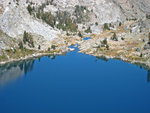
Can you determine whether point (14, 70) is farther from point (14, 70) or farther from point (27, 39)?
point (27, 39)

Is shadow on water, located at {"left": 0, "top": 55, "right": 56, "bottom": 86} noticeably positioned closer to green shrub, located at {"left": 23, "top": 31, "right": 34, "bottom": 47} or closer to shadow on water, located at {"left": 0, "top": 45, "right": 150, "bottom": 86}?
shadow on water, located at {"left": 0, "top": 45, "right": 150, "bottom": 86}

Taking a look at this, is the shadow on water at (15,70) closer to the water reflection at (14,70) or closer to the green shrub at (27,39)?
the water reflection at (14,70)

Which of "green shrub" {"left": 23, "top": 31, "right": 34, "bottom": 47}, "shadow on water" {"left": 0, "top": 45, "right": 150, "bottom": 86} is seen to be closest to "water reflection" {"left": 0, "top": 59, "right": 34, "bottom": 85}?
"shadow on water" {"left": 0, "top": 45, "right": 150, "bottom": 86}

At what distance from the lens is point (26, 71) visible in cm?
9656

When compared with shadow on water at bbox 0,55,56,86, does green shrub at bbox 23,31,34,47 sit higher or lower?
higher

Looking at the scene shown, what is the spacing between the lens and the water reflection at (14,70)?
85875 millimetres

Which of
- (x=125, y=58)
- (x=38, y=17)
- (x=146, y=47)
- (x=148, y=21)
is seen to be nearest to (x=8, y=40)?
(x=38, y=17)

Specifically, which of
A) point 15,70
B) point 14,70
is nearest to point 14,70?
point 14,70

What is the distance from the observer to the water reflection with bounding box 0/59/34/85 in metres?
85.9

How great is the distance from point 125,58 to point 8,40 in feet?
207

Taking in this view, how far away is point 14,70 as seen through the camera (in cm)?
9669

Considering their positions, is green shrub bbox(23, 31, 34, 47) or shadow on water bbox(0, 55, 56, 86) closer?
shadow on water bbox(0, 55, 56, 86)

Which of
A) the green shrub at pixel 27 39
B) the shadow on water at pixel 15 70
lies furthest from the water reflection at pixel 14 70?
the green shrub at pixel 27 39

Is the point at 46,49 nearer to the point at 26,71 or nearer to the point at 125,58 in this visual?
the point at 26,71
